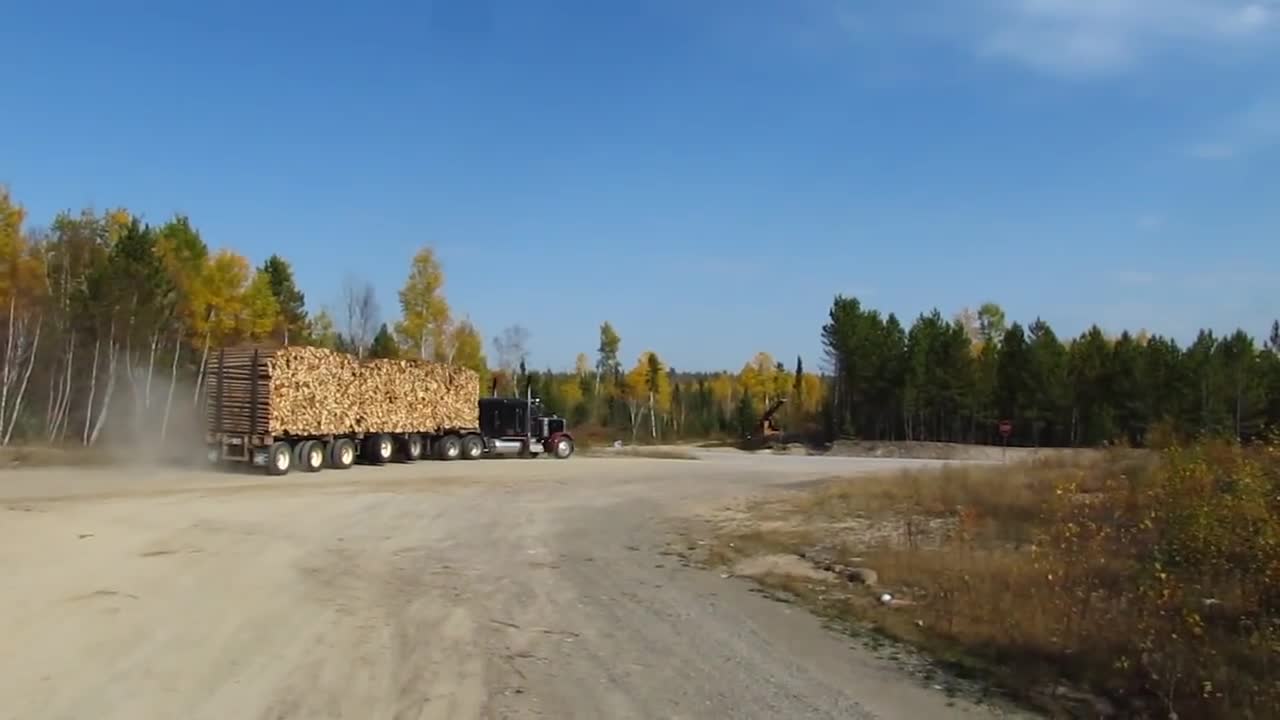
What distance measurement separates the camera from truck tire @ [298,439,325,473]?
105 ft

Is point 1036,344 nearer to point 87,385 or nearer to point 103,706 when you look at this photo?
point 87,385

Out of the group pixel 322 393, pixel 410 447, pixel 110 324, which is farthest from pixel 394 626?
pixel 110 324

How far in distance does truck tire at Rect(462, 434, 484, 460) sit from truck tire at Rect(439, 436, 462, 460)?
12.4 inches

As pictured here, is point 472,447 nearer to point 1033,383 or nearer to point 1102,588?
point 1102,588

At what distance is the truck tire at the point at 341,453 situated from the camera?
109 ft

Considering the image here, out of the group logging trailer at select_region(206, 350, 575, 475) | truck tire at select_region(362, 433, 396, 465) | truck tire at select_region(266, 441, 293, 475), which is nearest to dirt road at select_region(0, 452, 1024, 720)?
truck tire at select_region(266, 441, 293, 475)

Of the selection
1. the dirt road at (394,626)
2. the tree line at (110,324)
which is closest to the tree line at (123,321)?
the tree line at (110,324)

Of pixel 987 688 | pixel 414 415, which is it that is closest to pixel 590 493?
pixel 414 415

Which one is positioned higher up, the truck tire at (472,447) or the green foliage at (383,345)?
the green foliage at (383,345)

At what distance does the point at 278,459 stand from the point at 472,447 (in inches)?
408

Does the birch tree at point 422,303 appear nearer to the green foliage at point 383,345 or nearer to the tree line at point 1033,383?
the green foliage at point 383,345

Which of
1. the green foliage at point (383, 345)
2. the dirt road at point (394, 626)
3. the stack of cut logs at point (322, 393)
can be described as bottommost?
the dirt road at point (394, 626)

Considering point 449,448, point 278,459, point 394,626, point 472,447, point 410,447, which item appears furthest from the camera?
point 472,447

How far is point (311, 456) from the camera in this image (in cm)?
3216
